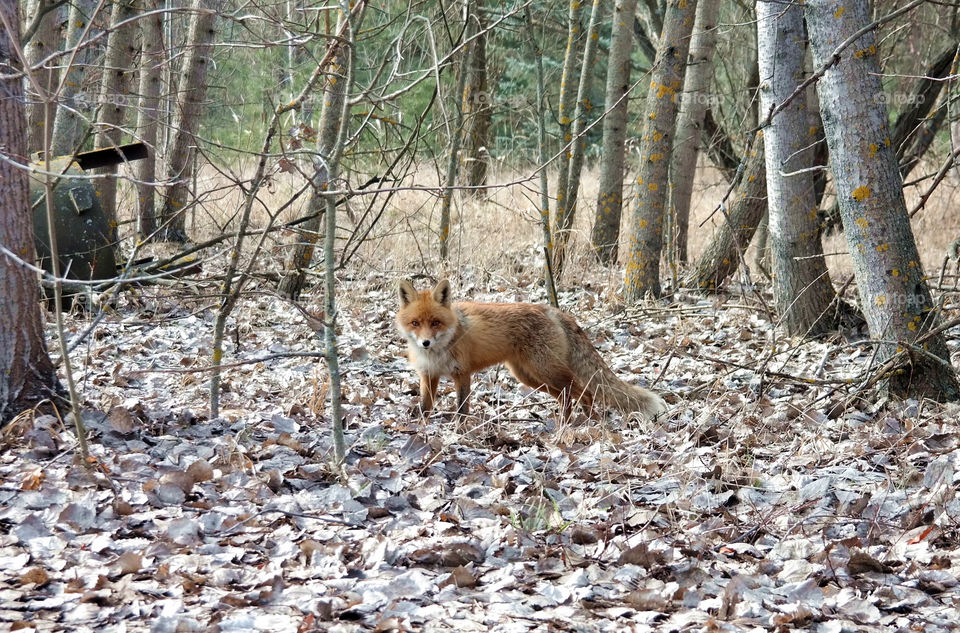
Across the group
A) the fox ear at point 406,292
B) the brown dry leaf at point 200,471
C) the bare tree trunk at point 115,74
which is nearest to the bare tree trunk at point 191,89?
the bare tree trunk at point 115,74

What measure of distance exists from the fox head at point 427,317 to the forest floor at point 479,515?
596 millimetres

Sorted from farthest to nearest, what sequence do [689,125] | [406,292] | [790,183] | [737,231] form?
[689,125], [737,231], [790,183], [406,292]

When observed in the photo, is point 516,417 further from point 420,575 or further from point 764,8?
point 764,8

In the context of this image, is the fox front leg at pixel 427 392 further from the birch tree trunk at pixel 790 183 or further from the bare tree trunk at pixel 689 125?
the bare tree trunk at pixel 689 125

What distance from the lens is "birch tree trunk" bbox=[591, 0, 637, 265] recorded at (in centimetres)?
1016

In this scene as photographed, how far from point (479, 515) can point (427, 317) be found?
2559 millimetres

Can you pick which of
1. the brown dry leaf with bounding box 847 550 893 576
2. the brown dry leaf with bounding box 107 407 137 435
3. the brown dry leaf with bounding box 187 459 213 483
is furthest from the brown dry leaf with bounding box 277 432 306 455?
the brown dry leaf with bounding box 847 550 893 576

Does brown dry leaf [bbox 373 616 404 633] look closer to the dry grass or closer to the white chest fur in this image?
the white chest fur

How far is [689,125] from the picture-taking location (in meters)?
10.3

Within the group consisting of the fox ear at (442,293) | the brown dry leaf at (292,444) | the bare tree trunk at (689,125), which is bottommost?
the brown dry leaf at (292,444)

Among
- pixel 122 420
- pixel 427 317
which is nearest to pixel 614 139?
pixel 427 317

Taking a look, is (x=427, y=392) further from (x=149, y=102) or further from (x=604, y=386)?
(x=149, y=102)

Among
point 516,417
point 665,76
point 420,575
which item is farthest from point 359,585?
point 665,76

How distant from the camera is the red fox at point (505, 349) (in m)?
6.06
